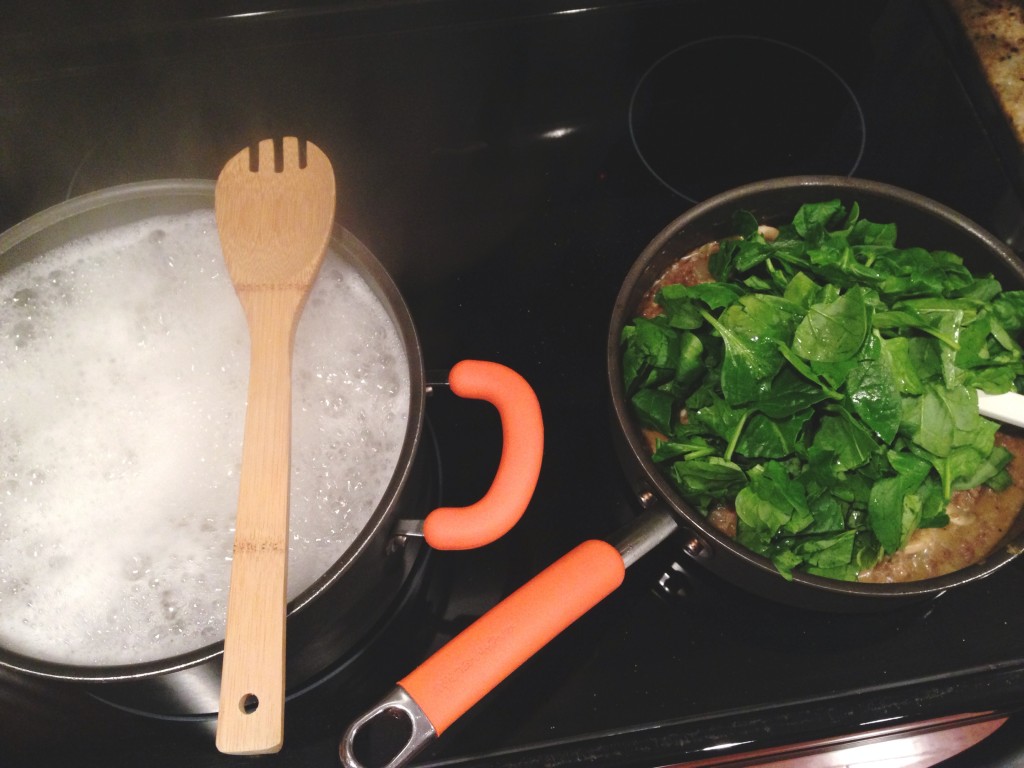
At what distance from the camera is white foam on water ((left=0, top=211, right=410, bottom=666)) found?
28.5 inches

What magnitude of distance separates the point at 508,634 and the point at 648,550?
0.16m

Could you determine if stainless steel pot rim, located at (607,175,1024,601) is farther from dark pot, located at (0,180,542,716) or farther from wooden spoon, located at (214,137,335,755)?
wooden spoon, located at (214,137,335,755)

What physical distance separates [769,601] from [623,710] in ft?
0.62

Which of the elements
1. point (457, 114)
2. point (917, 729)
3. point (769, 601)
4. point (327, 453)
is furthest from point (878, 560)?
point (457, 114)

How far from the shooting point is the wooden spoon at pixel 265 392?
0.59 m

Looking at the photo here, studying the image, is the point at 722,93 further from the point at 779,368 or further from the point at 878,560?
the point at 878,560

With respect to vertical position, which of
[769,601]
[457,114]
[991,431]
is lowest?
[769,601]

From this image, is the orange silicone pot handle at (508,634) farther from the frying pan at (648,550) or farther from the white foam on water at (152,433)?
the white foam on water at (152,433)

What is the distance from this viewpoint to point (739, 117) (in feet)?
3.56

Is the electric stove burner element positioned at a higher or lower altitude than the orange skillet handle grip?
higher

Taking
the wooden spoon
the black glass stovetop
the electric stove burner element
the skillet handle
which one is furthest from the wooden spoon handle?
the electric stove burner element

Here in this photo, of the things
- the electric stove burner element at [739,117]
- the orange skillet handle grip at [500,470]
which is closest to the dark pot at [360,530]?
the orange skillet handle grip at [500,470]

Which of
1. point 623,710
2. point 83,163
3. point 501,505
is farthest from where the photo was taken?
point 83,163

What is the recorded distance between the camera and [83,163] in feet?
3.31
